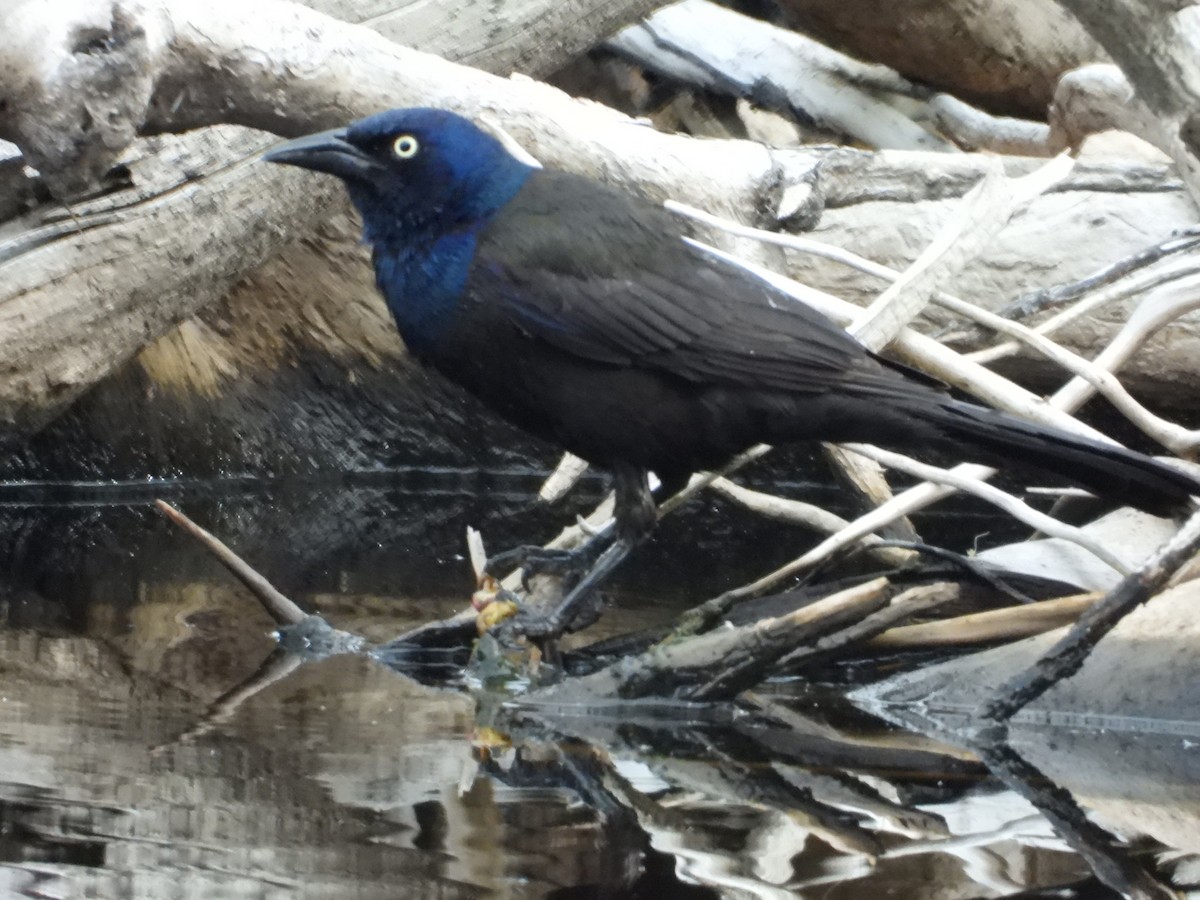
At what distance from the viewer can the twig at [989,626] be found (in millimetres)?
3467

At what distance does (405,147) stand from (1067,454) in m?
1.54

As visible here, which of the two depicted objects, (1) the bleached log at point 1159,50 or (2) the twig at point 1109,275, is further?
(2) the twig at point 1109,275

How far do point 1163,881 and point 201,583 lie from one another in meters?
2.74

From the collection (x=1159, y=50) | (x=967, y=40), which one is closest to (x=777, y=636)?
(x=1159, y=50)

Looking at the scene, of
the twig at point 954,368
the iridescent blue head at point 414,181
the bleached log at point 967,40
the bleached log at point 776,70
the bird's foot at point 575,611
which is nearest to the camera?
the bird's foot at point 575,611

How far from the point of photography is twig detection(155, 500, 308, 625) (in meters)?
3.49

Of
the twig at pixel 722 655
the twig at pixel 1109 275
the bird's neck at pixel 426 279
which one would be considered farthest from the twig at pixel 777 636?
the twig at pixel 1109 275

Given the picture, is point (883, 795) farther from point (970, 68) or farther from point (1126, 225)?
point (970, 68)

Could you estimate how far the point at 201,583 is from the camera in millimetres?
4281

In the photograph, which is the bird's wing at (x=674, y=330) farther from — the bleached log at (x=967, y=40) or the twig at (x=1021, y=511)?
the bleached log at (x=967, y=40)

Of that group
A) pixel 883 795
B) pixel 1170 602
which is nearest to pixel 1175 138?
pixel 1170 602

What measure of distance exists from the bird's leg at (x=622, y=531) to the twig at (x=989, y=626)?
56 cm

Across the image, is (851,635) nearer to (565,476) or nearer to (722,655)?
(722,655)

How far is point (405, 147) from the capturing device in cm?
366
